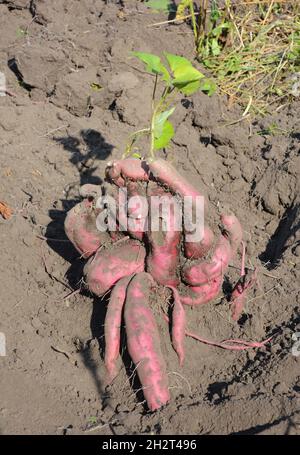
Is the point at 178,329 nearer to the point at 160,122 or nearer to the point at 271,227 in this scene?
the point at 160,122

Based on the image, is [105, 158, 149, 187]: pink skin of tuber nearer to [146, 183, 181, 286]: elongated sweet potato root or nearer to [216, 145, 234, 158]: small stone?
[146, 183, 181, 286]: elongated sweet potato root

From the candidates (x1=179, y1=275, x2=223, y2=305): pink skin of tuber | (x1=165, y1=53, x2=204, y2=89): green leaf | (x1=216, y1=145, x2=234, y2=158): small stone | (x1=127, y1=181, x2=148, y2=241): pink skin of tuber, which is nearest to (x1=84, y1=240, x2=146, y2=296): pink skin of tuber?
(x1=127, y1=181, x2=148, y2=241): pink skin of tuber

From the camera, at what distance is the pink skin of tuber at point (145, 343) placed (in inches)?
85.3

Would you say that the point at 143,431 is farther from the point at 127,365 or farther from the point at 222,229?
the point at 222,229

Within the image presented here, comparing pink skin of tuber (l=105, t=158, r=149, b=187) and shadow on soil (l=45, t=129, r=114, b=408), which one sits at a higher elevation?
pink skin of tuber (l=105, t=158, r=149, b=187)

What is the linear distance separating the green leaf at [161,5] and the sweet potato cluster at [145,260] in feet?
6.67

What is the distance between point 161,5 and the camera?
3.96m

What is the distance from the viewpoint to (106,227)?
2.45m

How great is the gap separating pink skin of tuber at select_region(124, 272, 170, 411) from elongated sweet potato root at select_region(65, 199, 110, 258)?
0.80ft

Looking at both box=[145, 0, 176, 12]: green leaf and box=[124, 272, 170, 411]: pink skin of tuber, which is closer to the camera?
box=[124, 272, 170, 411]: pink skin of tuber

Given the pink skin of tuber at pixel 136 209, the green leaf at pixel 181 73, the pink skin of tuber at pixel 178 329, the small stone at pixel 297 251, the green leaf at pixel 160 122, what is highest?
the green leaf at pixel 181 73

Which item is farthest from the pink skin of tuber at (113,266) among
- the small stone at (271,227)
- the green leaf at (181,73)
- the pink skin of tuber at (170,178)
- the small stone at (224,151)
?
the small stone at (224,151)

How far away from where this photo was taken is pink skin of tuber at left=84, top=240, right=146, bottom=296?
241 centimetres

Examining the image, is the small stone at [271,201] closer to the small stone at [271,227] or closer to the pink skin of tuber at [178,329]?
the small stone at [271,227]
